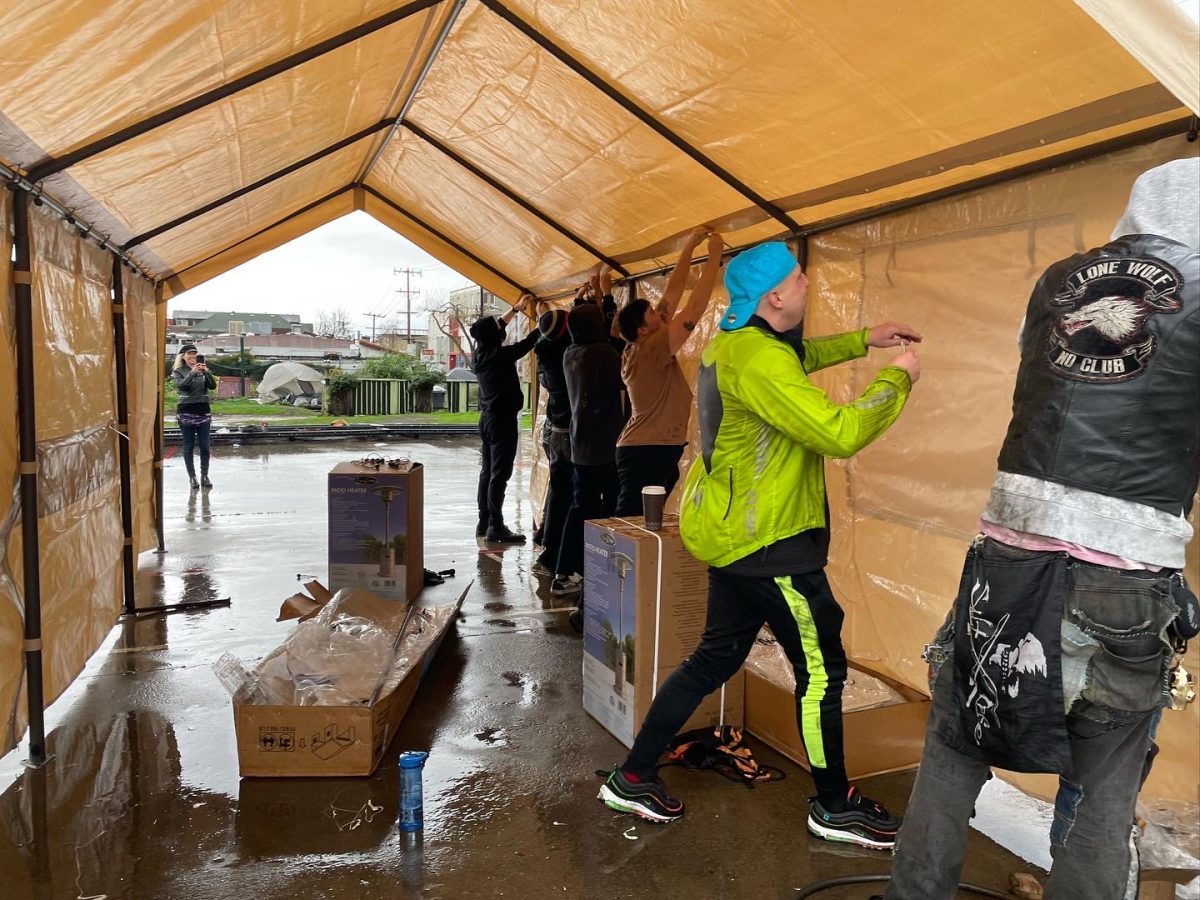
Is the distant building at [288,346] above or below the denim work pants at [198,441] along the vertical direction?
above

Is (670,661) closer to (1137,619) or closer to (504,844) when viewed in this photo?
(504,844)

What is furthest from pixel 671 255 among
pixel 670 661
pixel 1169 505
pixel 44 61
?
pixel 1169 505

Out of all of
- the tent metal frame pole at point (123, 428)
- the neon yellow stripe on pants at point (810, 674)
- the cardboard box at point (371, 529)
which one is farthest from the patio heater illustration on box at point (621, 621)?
the tent metal frame pole at point (123, 428)

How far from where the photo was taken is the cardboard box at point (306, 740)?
2689 mm

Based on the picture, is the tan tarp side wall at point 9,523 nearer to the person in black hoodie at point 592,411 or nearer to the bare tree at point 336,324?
the person in black hoodie at point 592,411

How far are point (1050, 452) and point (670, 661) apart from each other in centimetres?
170

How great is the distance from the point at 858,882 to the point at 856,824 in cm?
20

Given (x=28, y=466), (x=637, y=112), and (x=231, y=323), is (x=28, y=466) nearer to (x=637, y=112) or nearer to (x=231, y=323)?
(x=637, y=112)

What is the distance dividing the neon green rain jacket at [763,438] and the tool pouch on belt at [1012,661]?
510 millimetres

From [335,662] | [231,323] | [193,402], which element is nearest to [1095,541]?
[335,662]

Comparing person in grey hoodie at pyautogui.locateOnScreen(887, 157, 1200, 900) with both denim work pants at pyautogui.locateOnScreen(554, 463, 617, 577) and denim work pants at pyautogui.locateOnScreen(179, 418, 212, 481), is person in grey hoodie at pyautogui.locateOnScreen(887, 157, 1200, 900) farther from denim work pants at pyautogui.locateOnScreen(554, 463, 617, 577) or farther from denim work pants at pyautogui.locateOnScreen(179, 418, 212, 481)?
denim work pants at pyautogui.locateOnScreen(179, 418, 212, 481)

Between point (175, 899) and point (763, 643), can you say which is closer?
point (175, 899)

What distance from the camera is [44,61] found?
6.56 ft

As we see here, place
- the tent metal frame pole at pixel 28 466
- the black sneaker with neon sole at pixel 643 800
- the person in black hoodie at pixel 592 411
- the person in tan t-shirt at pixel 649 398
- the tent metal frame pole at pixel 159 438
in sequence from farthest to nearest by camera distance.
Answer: the tent metal frame pole at pixel 159 438 < the person in black hoodie at pixel 592 411 < the person in tan t-shirt at pixel 649 398 < the tent metal frame pole at pixel 28 466 < the black sneaker with neon sole at pixel 643 800
